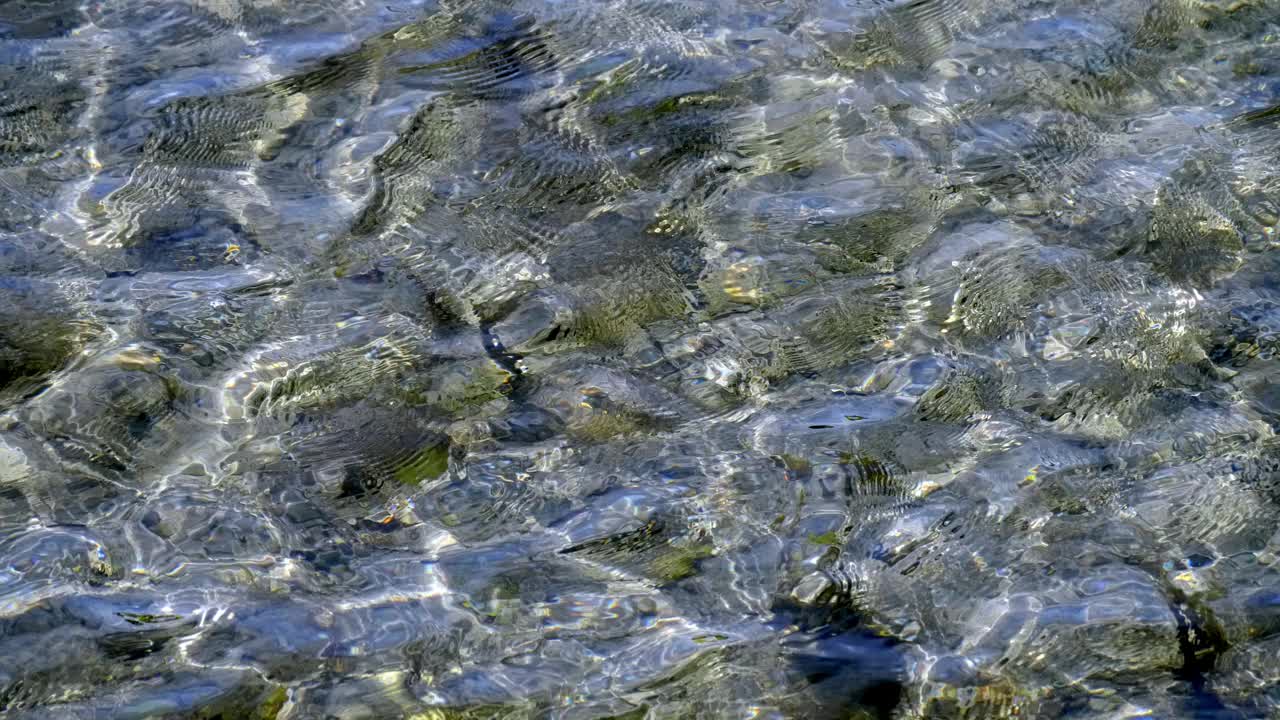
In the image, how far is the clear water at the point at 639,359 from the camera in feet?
7.26

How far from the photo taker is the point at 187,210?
3.35 metres

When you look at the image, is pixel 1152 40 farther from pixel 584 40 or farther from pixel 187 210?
pixel 187 210

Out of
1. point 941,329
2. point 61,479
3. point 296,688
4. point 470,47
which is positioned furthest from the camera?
point 470,47

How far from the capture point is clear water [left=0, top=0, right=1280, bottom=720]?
7.26 feet

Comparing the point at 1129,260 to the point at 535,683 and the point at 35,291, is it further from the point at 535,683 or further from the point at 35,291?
the point at 35,291

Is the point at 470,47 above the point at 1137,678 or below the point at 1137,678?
above

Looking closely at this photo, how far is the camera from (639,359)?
2.95m

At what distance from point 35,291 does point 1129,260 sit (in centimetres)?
291

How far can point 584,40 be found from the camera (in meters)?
4.08

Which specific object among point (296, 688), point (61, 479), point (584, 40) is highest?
point (584, 40)

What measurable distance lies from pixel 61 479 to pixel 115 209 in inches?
42.9

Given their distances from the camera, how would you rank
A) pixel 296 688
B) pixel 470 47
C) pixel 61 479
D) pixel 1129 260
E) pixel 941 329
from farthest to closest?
pixel 470 47 → pixel 1129 260 → pixel 941 329 → pixel 61 479 → pixel 296 688

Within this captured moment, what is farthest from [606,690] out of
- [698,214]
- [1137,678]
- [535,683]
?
[698,214]

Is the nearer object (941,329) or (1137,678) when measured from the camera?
(1137,678)
